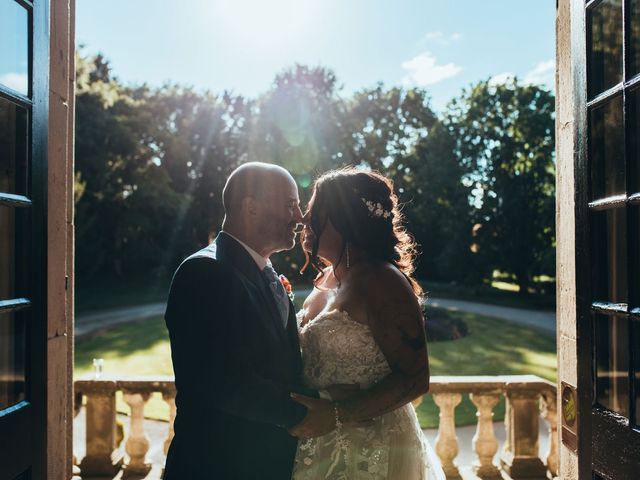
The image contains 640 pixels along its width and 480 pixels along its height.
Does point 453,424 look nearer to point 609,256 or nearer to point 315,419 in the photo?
point 315,419

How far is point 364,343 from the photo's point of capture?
2533 millimetres

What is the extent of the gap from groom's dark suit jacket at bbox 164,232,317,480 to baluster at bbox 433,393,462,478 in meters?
2.32

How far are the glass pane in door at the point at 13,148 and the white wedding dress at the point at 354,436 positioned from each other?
140 centimetres

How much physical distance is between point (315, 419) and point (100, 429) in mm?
2768

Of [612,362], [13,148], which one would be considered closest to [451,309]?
[612,362]

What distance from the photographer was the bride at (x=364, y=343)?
2395 mm

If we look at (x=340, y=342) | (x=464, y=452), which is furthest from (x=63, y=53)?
(x=464, y=452)

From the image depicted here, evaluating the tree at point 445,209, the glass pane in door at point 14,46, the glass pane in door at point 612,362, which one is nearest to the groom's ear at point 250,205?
the glass pane in door at point 14,46

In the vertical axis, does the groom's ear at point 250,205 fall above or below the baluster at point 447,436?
above

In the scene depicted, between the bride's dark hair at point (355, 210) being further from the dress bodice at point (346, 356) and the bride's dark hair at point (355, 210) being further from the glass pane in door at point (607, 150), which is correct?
the glass pane in door at point (607, 150)

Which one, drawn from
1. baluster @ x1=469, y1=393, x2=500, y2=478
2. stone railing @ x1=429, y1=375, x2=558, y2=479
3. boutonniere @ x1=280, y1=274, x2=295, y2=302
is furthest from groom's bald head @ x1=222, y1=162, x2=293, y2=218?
baluster @ x1=469, y1=393, x2=500, y2=478

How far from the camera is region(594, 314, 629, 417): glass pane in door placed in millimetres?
2041

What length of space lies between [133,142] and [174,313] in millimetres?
27062

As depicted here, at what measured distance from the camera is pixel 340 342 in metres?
2.54
